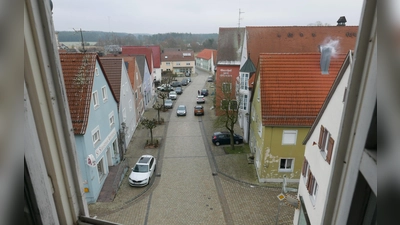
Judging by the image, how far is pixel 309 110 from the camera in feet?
34.9

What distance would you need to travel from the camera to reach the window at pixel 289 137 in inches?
424

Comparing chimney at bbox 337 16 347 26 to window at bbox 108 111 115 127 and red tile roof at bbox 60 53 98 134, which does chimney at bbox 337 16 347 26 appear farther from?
red tile roof at bbox 60 53 98 134

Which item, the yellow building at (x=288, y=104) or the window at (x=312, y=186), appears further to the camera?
the yellow building at (x=288, y=104)

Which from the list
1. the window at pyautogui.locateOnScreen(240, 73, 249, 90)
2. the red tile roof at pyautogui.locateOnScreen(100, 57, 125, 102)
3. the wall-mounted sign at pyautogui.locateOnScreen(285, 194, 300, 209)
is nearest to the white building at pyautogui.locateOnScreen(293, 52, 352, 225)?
the wall-mounted sign at pyautogui.locateOnScreen(285, 194, 300, 209)

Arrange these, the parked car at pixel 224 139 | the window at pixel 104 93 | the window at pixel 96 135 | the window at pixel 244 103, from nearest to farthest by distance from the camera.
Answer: the window at pixel 96 135, the window at pixel 104 93, the parked car at pixel 224 139, the window at pixel 244 103

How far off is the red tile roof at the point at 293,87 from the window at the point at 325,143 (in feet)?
13.3

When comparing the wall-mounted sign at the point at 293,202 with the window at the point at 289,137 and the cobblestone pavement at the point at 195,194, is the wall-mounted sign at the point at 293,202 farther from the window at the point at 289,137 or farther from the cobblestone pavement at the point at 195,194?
the window at the point at 289,137

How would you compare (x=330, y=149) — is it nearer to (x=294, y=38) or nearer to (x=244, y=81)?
(x=244, y=81)

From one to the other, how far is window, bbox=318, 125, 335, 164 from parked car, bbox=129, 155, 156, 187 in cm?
743

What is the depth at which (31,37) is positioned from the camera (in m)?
1.27

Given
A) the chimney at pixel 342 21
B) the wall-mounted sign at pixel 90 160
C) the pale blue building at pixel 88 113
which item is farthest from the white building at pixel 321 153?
the chimney at pixel 342 21

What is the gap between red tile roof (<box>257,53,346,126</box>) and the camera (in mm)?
10680

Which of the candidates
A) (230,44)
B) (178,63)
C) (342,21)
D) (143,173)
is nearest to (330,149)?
(143,173)

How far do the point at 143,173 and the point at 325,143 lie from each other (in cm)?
782
